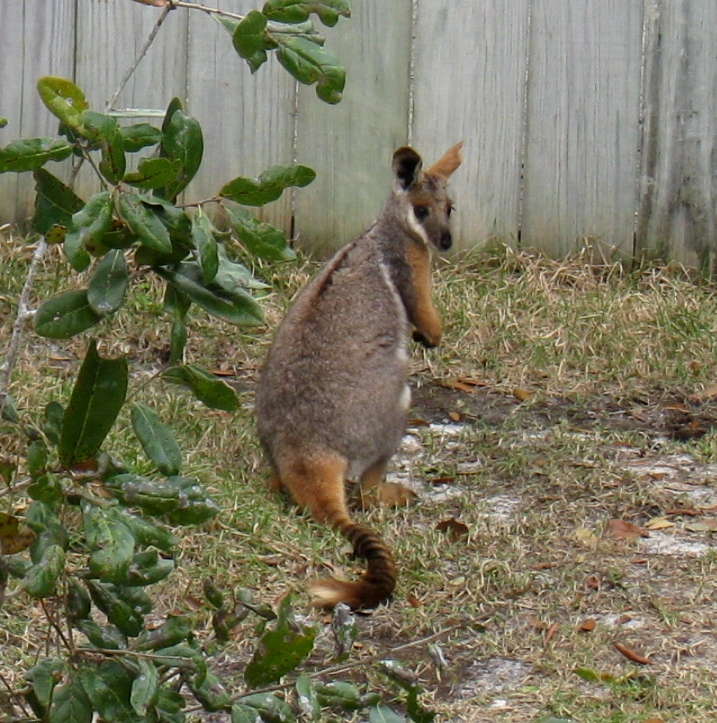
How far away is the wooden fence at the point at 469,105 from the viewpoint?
6.57 metres

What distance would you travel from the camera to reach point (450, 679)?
147 inches

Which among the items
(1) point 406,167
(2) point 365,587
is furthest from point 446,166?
(2) point 365,587

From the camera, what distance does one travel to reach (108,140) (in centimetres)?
188

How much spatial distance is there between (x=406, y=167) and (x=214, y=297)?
3791 mm

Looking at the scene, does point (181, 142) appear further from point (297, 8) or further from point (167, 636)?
point (167, 636)

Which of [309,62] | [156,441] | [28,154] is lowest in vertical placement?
[156,441]

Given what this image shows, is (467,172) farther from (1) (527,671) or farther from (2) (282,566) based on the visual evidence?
→ (1) (527,671)

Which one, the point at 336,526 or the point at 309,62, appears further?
the point at 336,526

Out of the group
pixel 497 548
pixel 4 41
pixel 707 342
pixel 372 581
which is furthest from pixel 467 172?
pixel 372 581

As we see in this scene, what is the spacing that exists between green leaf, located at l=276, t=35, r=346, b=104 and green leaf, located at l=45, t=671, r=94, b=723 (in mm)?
1049

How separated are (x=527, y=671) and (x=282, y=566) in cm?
92

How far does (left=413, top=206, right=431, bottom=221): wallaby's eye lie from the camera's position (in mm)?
5805

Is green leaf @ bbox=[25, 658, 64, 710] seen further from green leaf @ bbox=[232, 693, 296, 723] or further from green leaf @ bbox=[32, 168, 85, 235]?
green leaf @ bbox=[32, 168, 85, 235]

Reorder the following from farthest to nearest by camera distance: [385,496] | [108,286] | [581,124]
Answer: [581,124] < [385,496] < [108,286]
